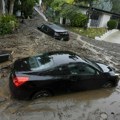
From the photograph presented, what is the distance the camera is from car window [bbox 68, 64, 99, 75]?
8.16 metres

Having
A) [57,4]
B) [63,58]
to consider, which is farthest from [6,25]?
[57,4]

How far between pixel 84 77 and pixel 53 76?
4.26ft

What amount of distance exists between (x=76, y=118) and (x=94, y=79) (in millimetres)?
2025

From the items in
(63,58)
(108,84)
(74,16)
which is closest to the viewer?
(63,58)

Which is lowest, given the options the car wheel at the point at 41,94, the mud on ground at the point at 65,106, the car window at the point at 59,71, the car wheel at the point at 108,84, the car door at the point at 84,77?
the mud on ground at the point at 65,106

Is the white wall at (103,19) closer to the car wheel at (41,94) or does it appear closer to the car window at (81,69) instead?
the car window at (81,69)

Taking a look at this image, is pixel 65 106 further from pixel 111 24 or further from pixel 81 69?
pixel 111 24

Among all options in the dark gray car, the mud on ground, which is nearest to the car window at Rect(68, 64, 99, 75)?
the mud on ground

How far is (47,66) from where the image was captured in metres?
7.90

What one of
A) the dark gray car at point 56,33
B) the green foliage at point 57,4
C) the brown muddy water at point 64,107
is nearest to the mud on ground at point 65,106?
the brown muddy water at point 64,107

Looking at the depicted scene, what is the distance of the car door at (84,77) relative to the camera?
8180 mm

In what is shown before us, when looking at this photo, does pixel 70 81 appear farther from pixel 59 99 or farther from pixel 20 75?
pixel 20 75

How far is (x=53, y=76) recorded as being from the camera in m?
7.82

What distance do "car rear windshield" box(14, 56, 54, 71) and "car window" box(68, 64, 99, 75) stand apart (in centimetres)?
79
